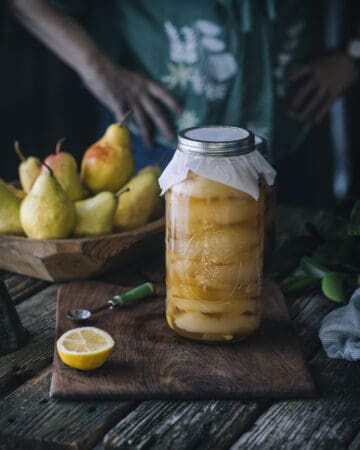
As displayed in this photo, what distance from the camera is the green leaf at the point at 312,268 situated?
1.30 m

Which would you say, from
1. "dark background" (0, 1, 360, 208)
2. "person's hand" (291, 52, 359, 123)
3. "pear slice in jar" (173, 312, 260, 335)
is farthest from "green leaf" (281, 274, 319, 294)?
"dark background" (0, 1, 360, 208)

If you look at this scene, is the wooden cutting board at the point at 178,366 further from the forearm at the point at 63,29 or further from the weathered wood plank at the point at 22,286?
the forearm at the point at 63,29

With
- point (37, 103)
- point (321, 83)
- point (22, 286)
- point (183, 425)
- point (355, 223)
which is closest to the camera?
point (183, 425)

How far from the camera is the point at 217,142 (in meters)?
1.01

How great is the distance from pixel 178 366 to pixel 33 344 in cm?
25

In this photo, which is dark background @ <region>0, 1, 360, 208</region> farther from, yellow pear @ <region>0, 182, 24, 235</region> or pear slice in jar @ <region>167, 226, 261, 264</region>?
pear slice in jar @ <region>167, 226, 261, 264</region>

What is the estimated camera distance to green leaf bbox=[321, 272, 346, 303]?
124 centimetres

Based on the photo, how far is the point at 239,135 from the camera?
1.05m

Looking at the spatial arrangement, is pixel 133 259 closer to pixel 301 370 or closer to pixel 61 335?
pixel 61 335

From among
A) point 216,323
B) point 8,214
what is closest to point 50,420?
point 216,323

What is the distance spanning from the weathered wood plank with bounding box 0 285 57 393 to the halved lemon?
6 centimetres

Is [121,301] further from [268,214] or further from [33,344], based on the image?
[268,214]

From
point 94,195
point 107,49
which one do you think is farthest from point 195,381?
point 107,49

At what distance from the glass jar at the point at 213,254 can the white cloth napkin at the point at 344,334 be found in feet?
0.35
